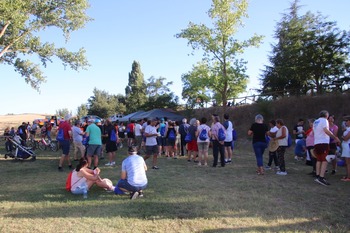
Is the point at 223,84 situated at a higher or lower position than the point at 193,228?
higher

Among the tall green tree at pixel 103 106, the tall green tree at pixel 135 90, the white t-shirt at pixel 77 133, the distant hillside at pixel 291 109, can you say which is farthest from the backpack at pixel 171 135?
the tall green tree at pixel 103 106

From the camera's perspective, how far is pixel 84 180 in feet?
21.2

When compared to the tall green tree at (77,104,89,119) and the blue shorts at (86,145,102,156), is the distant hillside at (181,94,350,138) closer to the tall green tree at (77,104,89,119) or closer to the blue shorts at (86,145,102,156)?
the blue shorts at (86,145,102,156)

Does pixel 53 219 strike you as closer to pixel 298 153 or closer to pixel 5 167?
pixel 5 167

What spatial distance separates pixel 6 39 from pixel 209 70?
1733cm

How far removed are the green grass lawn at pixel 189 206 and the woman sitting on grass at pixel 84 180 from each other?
151 millimetres

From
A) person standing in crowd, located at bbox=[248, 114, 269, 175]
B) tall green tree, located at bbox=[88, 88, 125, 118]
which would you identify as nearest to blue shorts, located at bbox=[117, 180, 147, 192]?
person standing in crowd, located at bbox=[248, 114, 269, 175]

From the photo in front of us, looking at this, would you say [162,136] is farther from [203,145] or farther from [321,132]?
[321,132]

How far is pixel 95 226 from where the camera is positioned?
456cm

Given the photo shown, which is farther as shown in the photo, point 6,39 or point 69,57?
point 69,57

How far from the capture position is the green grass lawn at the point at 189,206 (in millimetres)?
4566

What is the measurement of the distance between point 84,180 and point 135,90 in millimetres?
50334

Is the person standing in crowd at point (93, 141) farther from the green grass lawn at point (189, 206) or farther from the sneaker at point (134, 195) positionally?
the sneaker at point (134, 195)

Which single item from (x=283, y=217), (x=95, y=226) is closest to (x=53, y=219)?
(x=95, y=226)
